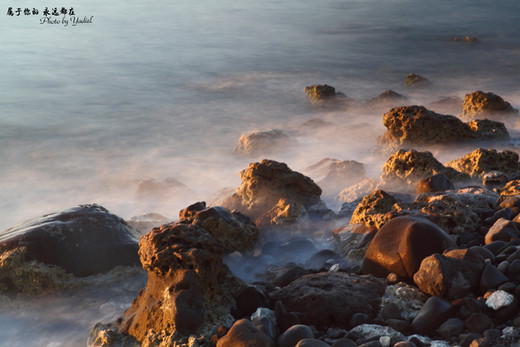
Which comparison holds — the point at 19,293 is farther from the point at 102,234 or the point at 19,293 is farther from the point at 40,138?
the point at 40,138

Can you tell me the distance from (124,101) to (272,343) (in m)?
11.1

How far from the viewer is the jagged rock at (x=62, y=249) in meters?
3.68

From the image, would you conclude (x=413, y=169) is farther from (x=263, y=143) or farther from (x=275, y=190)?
(x=263, y=143)

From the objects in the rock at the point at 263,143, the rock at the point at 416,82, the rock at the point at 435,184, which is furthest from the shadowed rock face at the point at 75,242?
the rock at the point at 416,82

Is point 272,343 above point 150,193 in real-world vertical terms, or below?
above

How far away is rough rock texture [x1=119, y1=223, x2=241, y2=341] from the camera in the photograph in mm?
2678

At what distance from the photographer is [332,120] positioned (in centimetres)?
973

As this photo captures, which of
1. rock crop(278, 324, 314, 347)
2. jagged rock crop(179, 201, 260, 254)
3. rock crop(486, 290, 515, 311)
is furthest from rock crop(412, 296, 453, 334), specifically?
jagged rock crop(179, 201, 260, 254)

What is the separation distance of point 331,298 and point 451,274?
2.17 ft

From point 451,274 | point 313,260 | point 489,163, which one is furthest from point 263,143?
point 451,274

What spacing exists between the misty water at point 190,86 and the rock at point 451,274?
81.6 inches

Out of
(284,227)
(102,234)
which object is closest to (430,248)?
(284,227)

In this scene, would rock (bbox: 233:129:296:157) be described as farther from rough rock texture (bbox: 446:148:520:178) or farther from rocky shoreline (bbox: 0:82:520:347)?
rough rock texture (bbox: 446:148:520:178)

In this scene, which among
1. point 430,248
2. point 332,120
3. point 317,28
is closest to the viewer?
point 430,248
